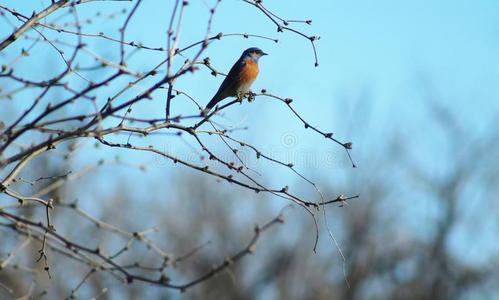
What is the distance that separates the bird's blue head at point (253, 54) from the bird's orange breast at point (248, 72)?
0.20m

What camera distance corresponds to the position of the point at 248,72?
253 inches

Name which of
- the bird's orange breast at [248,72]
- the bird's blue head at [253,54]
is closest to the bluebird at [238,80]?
the bird's orange breast at [248,72]

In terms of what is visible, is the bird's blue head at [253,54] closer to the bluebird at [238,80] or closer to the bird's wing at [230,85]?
the bluebird at [238,80]

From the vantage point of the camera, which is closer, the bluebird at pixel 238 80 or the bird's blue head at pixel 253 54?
the bluebird at pixel 238 80

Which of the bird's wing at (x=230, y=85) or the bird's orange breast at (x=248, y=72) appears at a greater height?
the bird's orange breast at (x=248, y=72)

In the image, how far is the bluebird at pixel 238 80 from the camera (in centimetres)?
630

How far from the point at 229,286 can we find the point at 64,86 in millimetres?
21905

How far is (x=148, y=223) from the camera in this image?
2606 centimetres

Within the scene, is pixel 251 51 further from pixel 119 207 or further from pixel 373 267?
pixel 119 207

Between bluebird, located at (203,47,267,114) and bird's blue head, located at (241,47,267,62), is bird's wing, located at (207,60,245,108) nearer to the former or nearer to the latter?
bluebird, located at (203,47,267,114)

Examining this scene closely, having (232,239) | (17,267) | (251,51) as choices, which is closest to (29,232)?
(17,267)

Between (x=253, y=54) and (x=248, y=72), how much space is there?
58 cm

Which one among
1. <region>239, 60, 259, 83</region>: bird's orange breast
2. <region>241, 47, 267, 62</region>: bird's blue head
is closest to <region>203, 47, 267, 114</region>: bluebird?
<region>239, 60, 259, 83</region>: bird's orange breast

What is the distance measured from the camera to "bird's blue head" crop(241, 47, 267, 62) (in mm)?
6859
